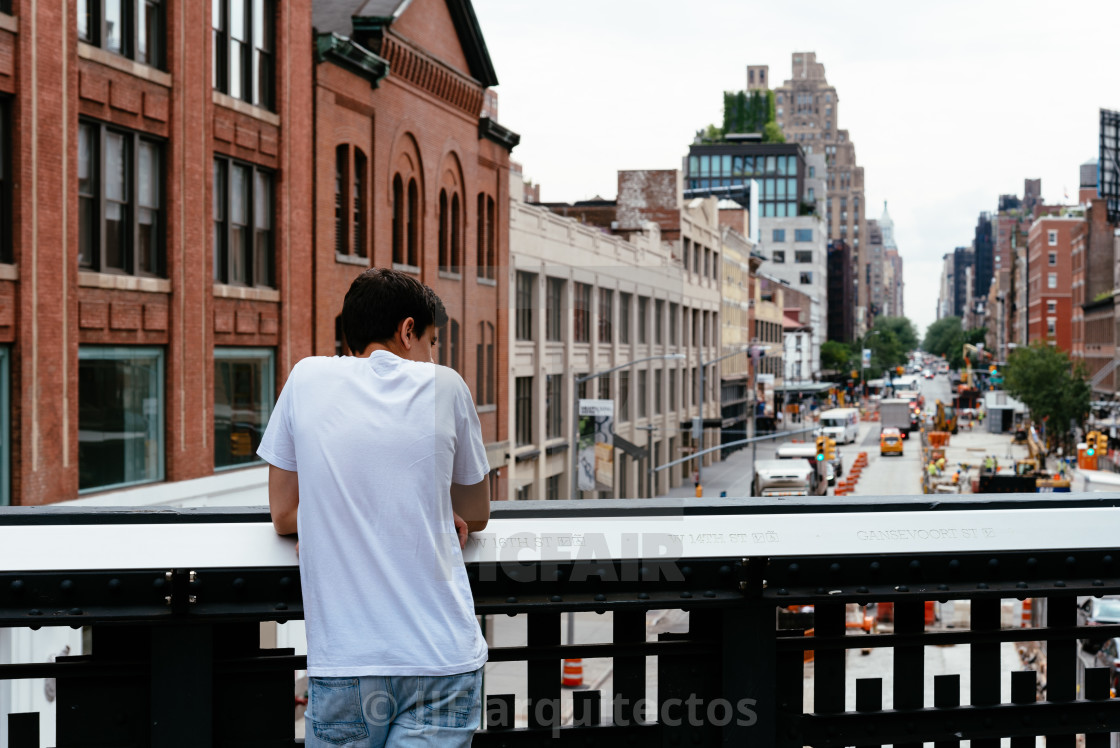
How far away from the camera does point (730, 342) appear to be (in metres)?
77.2

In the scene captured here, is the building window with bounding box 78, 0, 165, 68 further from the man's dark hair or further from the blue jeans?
the blue jeans

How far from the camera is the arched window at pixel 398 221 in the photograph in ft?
96.5

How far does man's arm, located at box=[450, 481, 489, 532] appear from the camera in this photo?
2.98 metres

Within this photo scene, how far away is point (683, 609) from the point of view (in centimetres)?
349

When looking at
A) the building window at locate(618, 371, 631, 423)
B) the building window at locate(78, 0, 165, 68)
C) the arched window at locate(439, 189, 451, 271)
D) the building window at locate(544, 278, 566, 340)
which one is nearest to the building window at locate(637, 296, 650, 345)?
the building window at locate(618, 371, 631, 423)

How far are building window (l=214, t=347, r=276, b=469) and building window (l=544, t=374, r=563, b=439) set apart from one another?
16243 millimetres

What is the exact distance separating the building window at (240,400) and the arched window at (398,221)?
614 cm

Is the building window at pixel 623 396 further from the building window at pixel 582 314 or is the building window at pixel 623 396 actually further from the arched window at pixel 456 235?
the arched window at pixel 456 235

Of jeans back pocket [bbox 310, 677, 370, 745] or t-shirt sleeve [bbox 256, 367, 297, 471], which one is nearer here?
jeans back pocket [bbox 310, 677, 370, 745]

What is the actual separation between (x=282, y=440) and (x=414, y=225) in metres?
28.4

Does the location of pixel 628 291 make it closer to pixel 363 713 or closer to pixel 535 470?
pixel 535 470

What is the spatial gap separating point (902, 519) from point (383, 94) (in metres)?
26.8

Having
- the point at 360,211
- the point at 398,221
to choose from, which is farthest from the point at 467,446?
the point at 398,221

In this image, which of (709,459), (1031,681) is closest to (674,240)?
(709,459)
